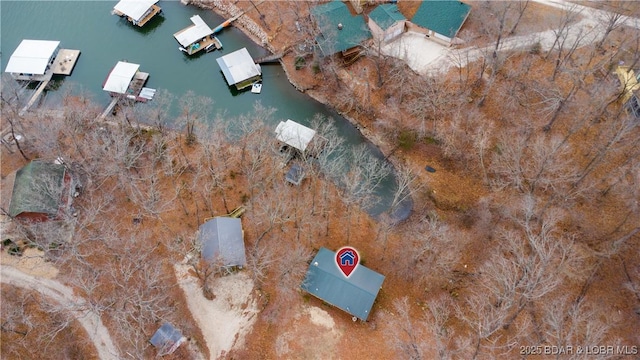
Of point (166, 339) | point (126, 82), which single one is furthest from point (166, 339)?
point (126, 82)

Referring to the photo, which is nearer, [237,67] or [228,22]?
[237,67]

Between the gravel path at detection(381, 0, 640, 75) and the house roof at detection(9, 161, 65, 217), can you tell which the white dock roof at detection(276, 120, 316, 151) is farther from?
the house roof at detection(9, 161, 65, 217)

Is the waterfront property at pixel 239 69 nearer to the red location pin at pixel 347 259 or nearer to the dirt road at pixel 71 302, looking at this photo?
the red location pin at pixel 347 259

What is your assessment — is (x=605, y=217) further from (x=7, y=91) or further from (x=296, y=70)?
(x=7, y=91)

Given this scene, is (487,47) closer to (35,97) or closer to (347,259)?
(347,259)

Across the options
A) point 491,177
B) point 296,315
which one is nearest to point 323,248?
point 296,315

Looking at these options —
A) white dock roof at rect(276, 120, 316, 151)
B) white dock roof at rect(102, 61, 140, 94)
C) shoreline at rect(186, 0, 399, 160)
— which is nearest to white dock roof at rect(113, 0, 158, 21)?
shoreline at rect(186, 0, 399, 160)

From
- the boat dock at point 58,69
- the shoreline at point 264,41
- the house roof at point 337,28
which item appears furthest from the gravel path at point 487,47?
the boat dock at point 58,69

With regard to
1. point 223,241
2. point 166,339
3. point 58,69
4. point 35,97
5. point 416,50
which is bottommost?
point 166,339
